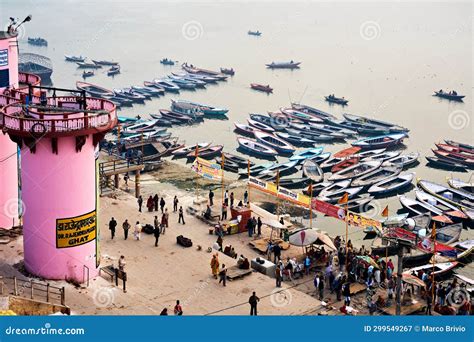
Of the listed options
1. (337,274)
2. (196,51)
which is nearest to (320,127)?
(337,274)

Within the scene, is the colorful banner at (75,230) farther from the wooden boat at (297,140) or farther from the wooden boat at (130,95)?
the wooden boat at (130,95)

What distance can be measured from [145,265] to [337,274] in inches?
286

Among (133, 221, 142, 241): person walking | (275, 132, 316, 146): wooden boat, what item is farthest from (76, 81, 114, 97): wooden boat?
(133, 221, 142, 241): person walking

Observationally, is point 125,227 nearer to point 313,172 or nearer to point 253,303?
point 253,303

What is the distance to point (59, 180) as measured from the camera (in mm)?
23953

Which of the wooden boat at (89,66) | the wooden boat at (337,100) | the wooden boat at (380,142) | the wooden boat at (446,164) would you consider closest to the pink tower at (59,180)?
the wooden boat at (380,142)

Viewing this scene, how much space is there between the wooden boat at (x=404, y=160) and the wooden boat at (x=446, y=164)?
119cm

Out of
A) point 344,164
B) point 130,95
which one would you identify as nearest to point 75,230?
point 344,164

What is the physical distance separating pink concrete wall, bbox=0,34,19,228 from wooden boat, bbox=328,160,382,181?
24.2 meters

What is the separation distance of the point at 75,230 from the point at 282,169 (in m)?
27.2

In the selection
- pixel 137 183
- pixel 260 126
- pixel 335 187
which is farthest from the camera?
pixel 260 126

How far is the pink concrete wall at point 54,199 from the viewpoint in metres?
23.8

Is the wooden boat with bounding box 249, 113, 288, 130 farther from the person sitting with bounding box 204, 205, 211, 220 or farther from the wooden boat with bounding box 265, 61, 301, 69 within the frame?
the wooden boat with bounding box 265, 61, 301, 69

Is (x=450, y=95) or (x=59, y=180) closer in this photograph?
(x=59, y=180)
